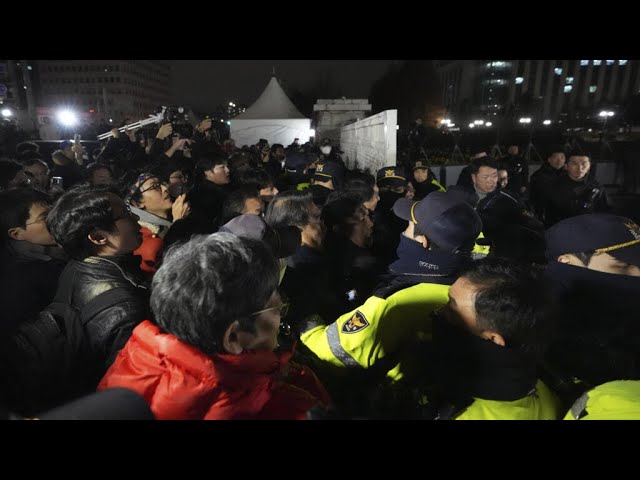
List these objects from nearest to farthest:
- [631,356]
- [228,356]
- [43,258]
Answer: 1. [228,356]
2. [631,356]
3. [43,258]

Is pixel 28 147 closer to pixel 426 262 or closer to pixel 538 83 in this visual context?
pixel 426 262

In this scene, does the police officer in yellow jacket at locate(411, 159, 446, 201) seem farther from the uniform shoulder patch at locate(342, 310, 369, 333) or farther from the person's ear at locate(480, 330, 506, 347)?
the person's ear at locate(480, 330, 506, 347)

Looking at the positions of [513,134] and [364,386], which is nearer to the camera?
[364,386]

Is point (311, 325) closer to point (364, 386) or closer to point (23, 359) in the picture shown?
point (364, 386)

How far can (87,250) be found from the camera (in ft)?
7.36

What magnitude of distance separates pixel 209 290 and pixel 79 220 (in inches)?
54.3

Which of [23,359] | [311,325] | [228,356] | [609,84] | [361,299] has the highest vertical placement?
[609,84]

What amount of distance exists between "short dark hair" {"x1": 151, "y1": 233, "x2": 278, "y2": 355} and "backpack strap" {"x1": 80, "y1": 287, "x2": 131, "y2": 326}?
0.72 m

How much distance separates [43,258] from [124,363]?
193cm

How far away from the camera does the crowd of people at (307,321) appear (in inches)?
51.4

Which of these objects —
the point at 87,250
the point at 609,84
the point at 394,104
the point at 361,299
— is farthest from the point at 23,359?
the point at 609,84

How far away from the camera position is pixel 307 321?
2.28 meters

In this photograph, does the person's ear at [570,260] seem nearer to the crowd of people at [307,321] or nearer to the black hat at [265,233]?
the crowd of people at [307,321]

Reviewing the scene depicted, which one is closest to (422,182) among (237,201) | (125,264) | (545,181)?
(545,181)
